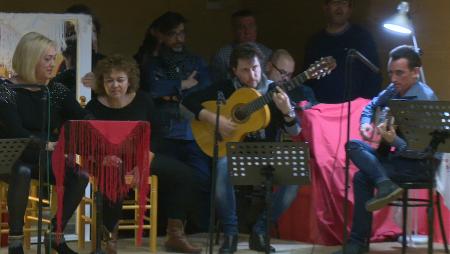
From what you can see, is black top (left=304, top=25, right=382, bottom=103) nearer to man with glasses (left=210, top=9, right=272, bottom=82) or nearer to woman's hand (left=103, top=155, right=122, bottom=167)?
man with glasses (left=210, top=9, right=272, bottom=82)

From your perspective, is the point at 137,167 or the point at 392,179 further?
the point at 392,179

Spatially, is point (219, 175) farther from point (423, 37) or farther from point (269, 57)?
point (423, 37)

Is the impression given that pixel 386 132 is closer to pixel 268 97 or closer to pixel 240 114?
pixel 268 97

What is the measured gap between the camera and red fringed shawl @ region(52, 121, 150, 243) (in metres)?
4.92

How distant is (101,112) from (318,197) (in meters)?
1.55

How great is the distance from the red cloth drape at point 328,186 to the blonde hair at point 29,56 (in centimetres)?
179

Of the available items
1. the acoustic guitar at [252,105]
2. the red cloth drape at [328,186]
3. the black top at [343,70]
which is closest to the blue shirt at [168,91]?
the acoustic guitar at [252,105]

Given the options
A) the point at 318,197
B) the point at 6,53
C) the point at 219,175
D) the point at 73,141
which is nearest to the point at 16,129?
the point at 73,141

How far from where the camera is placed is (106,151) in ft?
16.2

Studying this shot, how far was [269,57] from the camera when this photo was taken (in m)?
6.81

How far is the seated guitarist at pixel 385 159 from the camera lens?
5398 mm

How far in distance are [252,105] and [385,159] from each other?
88cm

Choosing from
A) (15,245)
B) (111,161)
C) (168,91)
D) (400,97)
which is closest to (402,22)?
(400,97)

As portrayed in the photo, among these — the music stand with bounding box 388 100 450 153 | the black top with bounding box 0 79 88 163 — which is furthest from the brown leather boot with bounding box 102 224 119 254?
the music stand with bounding box 388 100 450 153
